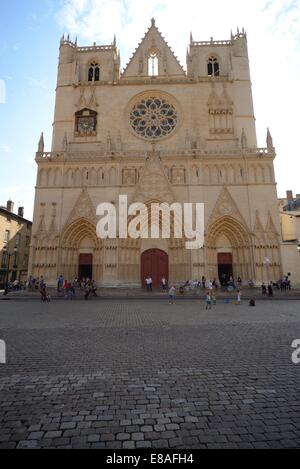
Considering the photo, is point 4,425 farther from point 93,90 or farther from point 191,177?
point 93,90

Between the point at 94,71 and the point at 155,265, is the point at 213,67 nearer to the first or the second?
the point at 94,71

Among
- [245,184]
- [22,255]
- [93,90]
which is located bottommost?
[22,255]

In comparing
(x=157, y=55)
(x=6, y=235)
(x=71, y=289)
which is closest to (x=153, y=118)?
(x=157, y=55)

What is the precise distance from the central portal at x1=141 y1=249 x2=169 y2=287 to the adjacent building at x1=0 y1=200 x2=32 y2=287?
17.8m

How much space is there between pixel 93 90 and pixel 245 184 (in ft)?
67.4

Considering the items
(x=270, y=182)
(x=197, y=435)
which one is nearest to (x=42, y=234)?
(x=270, y=182)

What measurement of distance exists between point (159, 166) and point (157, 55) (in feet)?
51.7

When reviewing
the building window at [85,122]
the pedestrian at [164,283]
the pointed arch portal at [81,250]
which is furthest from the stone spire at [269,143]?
the pointed arch portal at [81,250]

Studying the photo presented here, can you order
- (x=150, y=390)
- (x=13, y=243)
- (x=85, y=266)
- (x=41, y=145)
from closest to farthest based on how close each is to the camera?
(x=150, y=390) → (x=85, y=266) → (x=41, y=145) → (x=13, y=243)

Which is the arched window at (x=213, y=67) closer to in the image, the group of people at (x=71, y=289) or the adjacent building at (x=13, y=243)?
the group of people at (x=71, y=289)

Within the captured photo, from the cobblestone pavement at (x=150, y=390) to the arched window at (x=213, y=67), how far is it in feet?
105

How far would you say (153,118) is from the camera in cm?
2998

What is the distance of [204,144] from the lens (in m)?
28.2

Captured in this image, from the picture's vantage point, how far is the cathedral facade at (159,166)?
25.4m
